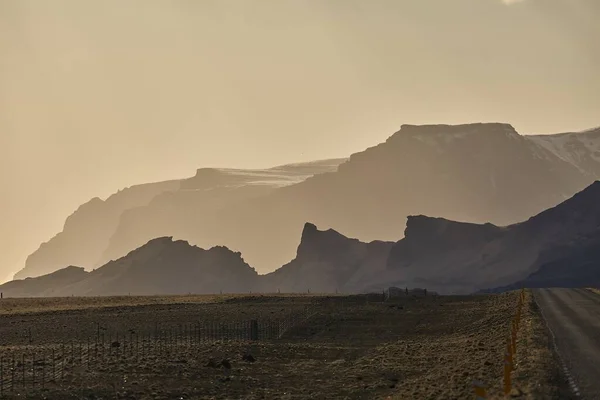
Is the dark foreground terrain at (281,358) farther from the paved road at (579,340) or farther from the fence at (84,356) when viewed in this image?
the paved road at (579,340)

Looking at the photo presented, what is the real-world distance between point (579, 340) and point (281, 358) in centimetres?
1441

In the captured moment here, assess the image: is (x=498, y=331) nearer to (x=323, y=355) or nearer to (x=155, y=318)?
(x=323, y=355)

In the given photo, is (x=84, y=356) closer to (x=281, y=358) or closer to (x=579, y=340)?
(x=281, y=358)

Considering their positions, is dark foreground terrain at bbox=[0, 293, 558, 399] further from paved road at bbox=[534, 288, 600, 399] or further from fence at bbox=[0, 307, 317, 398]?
paved road at bbox=[534, 288, 600, 399]

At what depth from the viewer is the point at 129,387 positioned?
36.0 meters

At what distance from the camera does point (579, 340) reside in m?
43.9

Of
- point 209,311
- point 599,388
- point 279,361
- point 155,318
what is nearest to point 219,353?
point 279,361

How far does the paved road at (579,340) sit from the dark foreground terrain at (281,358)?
0.84m

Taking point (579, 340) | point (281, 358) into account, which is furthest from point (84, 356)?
point (579, 340)

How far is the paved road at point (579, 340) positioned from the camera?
30383 millimetres

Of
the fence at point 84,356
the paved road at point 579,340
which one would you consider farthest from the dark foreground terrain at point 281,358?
the paved road at point 579,340

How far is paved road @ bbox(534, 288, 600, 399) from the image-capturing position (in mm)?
30383

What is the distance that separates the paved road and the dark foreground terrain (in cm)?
84

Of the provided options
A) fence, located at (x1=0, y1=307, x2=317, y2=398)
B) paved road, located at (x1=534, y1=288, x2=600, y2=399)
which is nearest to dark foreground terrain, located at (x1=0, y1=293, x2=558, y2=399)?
fence, located at (x1=0, y1=307, x2=317, y2=398)
